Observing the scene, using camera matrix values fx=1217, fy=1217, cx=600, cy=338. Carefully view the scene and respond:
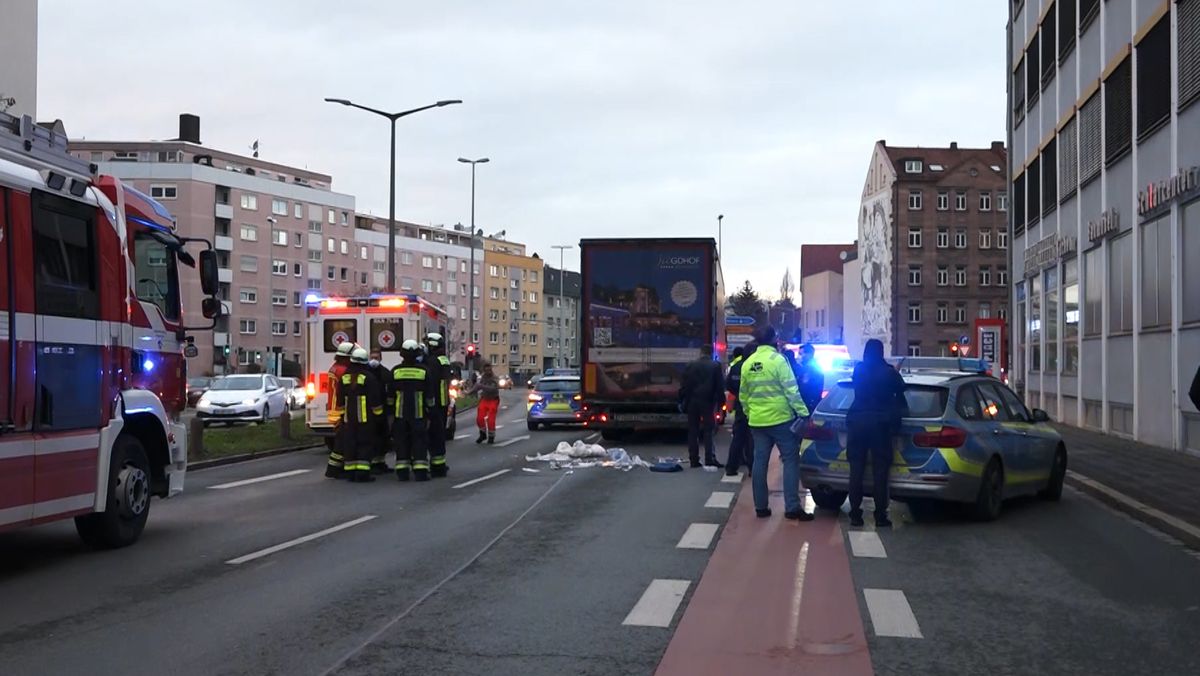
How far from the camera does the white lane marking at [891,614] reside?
7.08 meters

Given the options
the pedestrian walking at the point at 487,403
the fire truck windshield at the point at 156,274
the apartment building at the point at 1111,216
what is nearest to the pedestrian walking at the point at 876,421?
the fire truck windshield at the point at 156,274

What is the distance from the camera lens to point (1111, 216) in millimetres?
25203

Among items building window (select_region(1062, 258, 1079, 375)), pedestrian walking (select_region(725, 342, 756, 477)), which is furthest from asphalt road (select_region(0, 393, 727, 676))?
building window (select_region(1062, 258, 1079, 375))

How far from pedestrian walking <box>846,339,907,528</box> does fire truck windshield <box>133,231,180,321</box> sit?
652 cm

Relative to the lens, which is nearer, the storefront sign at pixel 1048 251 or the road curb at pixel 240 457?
the road curb at pixel 240 457

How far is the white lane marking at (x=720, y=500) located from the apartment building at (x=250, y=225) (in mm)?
69243

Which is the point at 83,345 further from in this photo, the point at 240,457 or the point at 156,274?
the point at 240,457

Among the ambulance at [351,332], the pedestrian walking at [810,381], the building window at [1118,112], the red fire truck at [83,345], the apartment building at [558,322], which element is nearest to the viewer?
the red fire truck at [83,345]

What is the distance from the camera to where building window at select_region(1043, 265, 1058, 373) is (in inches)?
1292

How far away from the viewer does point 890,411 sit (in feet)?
37.6

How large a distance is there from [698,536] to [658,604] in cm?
308

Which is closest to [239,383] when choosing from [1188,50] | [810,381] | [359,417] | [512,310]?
[359,417]

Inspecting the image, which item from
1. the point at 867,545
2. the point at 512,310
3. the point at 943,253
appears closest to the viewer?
the point at 867,545

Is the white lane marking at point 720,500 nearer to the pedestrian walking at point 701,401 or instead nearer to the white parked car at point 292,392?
the pedestrian walking at point 701,401
